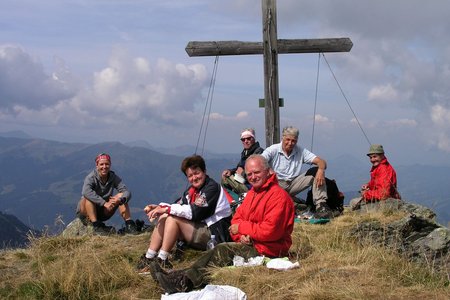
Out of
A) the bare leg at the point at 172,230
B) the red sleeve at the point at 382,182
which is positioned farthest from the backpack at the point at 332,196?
the bare leg at the point at 172,230

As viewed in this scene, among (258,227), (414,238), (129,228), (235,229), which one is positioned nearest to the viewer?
(258,227)

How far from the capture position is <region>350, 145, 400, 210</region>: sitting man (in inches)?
416

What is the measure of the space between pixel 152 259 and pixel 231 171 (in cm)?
473

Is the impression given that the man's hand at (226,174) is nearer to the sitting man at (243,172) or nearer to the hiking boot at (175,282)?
the sitting man at (243,172)

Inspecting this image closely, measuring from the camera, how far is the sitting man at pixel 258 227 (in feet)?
20.5

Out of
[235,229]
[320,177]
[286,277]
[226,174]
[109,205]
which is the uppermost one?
[320,177]

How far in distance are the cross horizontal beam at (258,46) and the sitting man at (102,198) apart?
10.9ft

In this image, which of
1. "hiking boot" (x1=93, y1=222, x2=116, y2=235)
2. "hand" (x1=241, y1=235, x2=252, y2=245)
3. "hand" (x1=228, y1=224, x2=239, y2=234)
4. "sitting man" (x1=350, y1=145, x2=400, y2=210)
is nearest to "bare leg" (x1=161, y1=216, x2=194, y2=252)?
"hand" (x1=228, y1=224, x2=239, y2=234)

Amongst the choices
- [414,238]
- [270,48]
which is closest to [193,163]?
[414,238]

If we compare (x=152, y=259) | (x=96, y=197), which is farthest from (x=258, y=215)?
(x=96, y=197)

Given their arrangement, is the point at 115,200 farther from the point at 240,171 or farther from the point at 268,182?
the point at 268,182

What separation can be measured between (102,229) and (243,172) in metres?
3.07

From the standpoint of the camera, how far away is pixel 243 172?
11328 mm

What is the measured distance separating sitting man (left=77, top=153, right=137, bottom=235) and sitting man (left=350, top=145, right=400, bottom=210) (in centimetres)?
470
